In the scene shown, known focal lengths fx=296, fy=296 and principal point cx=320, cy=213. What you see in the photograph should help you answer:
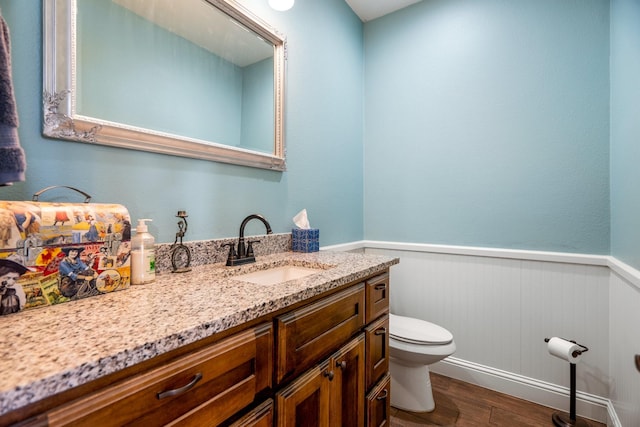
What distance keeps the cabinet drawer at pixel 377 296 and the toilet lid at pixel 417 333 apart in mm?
362

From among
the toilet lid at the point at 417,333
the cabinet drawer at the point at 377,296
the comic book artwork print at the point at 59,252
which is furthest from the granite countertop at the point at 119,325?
the toilet lid at the point at 417,333

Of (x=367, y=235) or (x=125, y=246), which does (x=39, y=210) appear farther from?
(x=367, y=235)

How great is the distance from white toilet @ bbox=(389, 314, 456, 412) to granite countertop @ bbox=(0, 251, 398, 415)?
876 mm

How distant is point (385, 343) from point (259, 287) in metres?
0.81

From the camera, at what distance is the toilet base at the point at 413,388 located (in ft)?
5.59

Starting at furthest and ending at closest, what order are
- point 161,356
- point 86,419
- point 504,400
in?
point 504,400
point 161,356
point 86,419

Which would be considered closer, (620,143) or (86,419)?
(86,419)

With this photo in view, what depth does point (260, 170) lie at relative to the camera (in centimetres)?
153

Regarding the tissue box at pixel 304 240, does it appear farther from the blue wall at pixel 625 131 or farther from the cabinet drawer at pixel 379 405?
the blue wall at pixel 625 131

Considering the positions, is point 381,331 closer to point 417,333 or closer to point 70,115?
point 417,333

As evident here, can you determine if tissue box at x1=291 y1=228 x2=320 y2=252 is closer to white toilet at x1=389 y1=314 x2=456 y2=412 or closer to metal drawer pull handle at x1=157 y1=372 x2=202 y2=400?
white toilet at x1=389 y1=314 x2=456 y2=412

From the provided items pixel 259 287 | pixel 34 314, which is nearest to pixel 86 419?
pixel 34 314

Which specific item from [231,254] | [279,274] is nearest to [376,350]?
[279,274]

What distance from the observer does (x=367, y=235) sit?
243 centimetres
